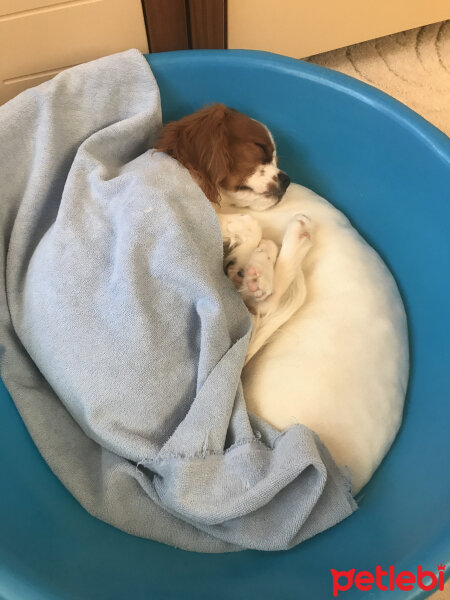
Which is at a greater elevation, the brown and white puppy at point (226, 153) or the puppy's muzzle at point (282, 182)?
the brown and white puppy at point (226, 153)

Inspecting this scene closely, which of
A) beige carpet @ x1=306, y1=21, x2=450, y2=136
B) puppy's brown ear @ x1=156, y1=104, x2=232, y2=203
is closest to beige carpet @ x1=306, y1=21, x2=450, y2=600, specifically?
beige carpet @ x1=306, y1=21, x2=450, y2=136

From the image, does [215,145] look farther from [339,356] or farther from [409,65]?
A: [409,65]

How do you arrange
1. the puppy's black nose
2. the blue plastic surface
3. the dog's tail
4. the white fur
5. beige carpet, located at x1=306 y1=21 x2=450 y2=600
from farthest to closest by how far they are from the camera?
beige carpet, located at x1=306 y1=21 x2=450 y2=600 < the puppy's black nose < the dog's tail < the white fur < the blue plastic surface

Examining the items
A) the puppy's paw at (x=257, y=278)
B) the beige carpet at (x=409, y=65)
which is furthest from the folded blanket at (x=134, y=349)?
the beige carpet at (x=409, y=65)

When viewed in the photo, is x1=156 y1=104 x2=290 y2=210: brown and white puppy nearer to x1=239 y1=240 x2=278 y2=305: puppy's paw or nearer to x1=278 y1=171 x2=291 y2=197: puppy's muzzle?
x1=278 y1=171 x2=291 y2=197: puppy's muzzle

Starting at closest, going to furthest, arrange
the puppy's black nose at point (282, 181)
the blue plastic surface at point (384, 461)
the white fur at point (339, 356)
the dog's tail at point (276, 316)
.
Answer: the blue plastic surface at point (384, 461), the white fur at point (339, 356), the dog's tail at point (276, 316), the puppy's black nose at point (282, 181)

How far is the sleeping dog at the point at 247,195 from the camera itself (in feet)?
3.39

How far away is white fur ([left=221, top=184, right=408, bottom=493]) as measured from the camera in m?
0.93

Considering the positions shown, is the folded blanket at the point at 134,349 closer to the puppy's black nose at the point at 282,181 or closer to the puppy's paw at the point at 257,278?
the puppy's paw at the point at 257,278

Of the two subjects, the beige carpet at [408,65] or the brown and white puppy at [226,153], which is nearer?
the brown and white puppy at [226,153]

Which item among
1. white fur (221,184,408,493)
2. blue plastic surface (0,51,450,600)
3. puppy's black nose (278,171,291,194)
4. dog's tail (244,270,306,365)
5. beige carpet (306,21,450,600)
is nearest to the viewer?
blue plastic surface (0,51,450,600)

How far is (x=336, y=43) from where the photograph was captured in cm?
159

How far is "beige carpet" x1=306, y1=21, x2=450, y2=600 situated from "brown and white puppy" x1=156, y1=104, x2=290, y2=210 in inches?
31.3

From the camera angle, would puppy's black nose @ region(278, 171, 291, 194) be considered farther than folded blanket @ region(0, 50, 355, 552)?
Yes
